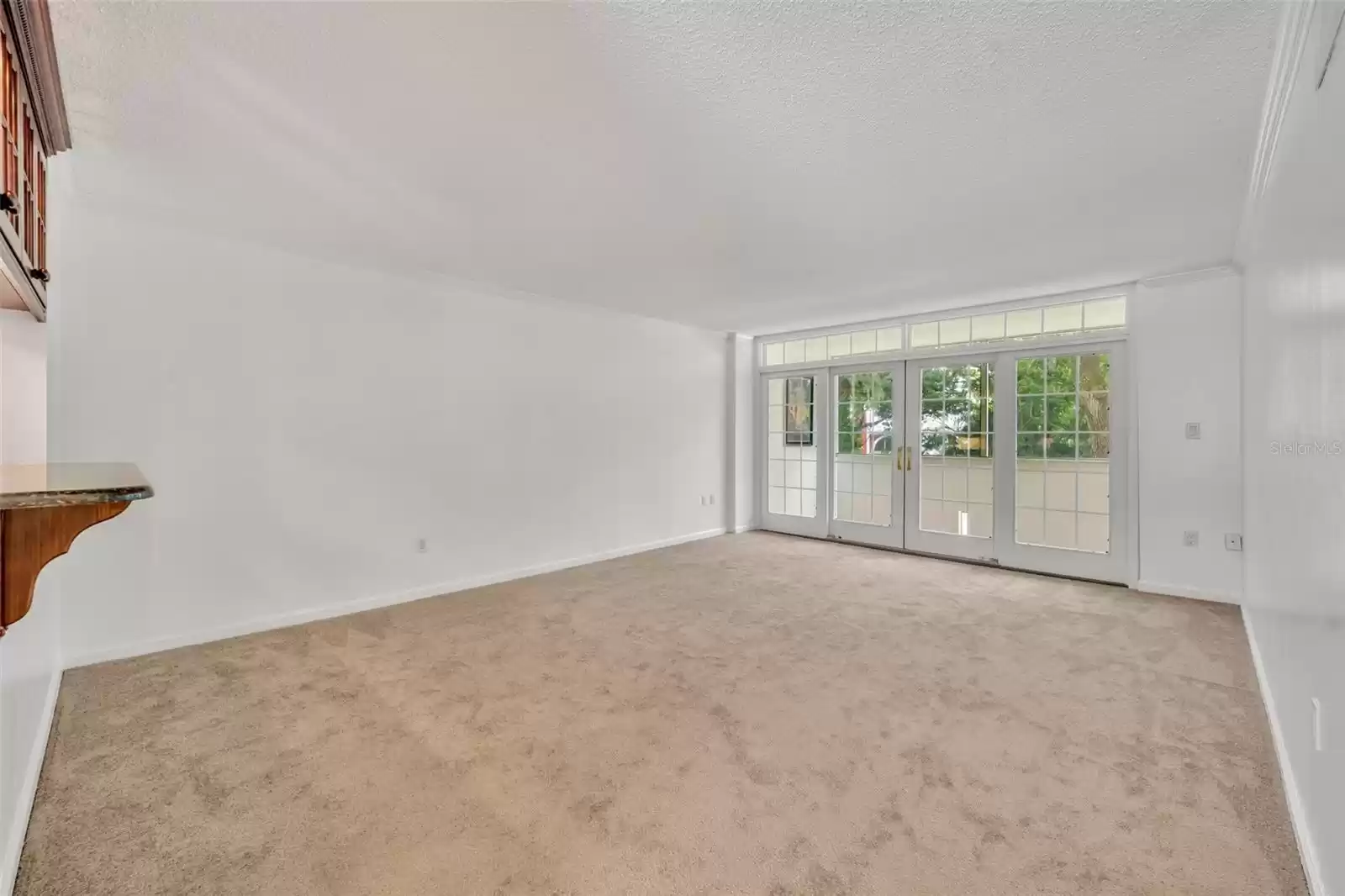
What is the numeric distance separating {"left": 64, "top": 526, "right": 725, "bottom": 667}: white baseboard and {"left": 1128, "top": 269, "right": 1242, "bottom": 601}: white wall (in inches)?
172

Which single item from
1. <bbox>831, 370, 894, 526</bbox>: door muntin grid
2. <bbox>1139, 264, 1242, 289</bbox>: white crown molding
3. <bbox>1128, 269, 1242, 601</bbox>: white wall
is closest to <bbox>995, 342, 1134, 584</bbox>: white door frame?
<bbox>1128, 269, 1242, 601</bbox>: white wall

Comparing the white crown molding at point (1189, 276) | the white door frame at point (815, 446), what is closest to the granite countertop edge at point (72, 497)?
the white crown molding at point (1189, 276)

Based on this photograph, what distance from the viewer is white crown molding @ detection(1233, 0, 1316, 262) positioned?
1.64m

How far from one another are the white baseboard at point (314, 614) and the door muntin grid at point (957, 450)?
304 centimetres

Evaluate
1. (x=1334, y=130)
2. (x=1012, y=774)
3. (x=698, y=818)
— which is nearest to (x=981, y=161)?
(x=1334, y=130)

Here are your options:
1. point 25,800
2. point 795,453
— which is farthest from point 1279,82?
point 795,453

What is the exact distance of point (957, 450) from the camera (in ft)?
18.3

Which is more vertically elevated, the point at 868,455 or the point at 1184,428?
the point at 1184,428

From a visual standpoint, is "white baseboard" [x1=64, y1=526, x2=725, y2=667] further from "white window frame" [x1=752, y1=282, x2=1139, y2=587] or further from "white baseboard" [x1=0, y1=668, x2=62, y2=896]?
"white window frame" [x1=752, y1=282, x2=1139, y2=587]

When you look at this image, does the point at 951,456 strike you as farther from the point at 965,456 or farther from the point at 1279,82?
the point at 1279,82

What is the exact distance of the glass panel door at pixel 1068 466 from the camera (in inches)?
185

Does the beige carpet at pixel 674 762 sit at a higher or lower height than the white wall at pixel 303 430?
lower

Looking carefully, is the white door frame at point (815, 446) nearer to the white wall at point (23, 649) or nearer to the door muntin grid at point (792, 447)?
the door muntin grid at point (792, 447)

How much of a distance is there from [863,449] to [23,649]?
6.03 metres
